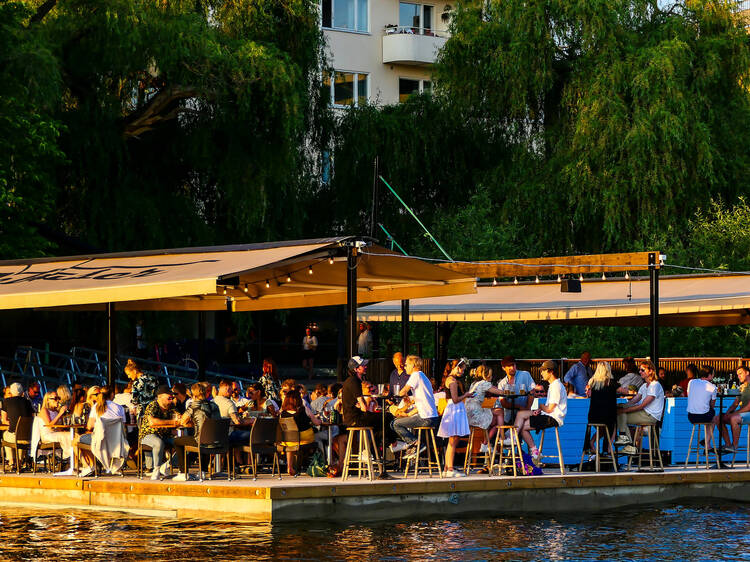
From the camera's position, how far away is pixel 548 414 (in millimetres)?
17203

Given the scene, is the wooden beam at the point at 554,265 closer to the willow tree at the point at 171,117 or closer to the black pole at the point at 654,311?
the black pole at the point at 654,311


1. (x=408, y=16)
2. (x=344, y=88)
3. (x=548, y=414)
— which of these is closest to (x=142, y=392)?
(x=548, y=414)

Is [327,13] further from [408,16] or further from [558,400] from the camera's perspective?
[558,400]

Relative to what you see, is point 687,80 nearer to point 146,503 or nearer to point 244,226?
point 244,226

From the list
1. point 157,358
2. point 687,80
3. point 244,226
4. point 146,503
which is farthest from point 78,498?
point 687,80

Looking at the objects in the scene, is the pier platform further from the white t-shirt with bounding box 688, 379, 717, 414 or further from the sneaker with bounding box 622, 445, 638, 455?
the white t-shirt with bounding box 688, 379, 717, 414

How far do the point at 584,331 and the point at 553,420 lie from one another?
1642 cm

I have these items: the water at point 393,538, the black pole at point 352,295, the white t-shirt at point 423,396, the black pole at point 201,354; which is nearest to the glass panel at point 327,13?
the black pole at point 201,354

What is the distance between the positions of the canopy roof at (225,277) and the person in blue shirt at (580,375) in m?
2.57

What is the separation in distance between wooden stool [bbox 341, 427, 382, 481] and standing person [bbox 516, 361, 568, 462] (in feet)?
6.11

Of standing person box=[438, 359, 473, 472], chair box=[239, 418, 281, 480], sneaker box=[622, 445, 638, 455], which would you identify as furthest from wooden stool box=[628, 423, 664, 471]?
chair box=[239, 418, 281, 480]

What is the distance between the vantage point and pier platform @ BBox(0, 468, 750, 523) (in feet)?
50.6

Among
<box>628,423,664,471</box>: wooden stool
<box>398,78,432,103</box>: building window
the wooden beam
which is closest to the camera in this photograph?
<box>628,423,664,471</box>: wooden stool

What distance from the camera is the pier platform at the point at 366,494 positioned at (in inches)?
607
